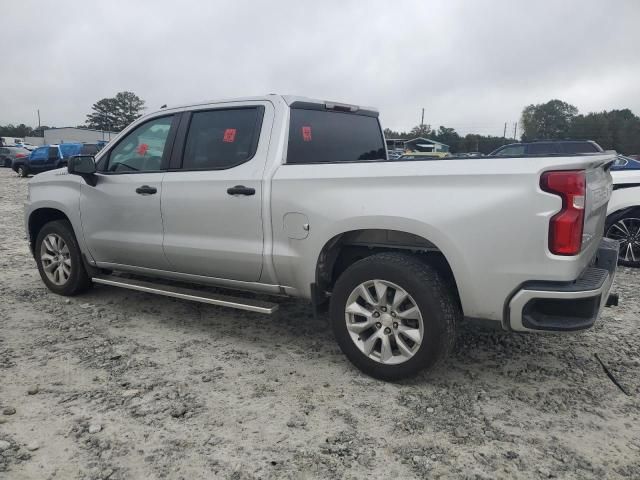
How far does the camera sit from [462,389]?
3217mm

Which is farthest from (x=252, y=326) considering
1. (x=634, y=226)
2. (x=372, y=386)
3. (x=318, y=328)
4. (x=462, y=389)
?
(x=634, y=226)

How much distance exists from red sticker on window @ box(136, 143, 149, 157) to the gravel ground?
4.78 feet

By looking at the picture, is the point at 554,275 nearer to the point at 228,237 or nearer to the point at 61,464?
the point at 228,237

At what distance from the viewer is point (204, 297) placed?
395 cm

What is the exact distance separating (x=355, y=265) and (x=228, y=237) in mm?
1045

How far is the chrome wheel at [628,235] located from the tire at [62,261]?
625 cm

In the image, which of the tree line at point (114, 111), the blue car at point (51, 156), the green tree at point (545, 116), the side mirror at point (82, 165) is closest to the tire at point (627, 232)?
the side mirror at point (82, 165)

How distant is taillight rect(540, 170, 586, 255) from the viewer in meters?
2.60

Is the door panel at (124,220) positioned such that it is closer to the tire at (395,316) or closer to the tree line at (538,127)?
the tire at (395,316)

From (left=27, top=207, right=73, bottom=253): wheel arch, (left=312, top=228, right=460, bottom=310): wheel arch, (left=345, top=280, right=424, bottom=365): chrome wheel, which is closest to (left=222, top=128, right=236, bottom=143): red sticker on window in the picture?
(left=312, top=228, right=460, bottom=310): wheel arch

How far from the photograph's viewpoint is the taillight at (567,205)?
2.60 metres

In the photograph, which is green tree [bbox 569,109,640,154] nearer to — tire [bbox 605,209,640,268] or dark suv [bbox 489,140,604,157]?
dark suv [bbox 489,140,604,157]

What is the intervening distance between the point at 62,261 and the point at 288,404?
3.17 m

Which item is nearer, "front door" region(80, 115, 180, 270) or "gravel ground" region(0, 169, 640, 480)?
"gravel ground" region(0, 169, 640, 480)
